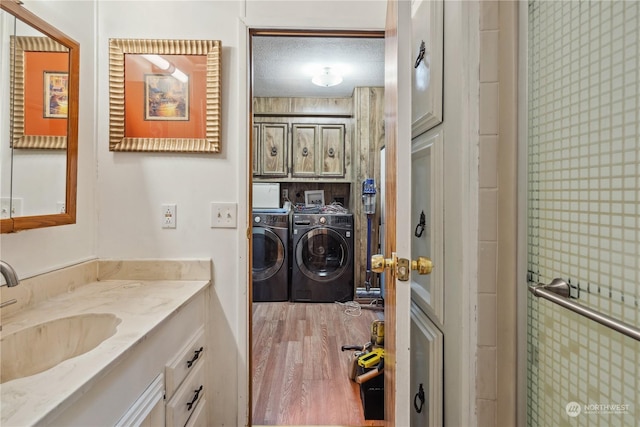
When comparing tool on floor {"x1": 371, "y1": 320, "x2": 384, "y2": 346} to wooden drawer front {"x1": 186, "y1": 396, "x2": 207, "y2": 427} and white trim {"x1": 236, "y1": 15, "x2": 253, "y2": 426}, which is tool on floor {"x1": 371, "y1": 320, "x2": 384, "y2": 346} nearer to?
white trim {"x1": 236, "y1": 15, "x2": 253, "y2": 426}

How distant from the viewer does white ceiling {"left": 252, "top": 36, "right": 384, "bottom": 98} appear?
2.81m

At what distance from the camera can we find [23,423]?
54 centimetres

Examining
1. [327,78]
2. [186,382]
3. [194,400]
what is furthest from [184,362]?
→ [327,78]

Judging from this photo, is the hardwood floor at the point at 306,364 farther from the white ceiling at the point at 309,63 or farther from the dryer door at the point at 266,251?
the white ceiling at the point at 309,63

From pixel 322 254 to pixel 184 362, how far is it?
256 cm

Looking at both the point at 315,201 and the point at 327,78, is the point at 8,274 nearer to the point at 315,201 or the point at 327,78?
the point at 327,78

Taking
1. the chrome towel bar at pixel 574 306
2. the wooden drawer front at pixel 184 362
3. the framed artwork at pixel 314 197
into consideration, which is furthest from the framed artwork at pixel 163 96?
the framed artwork at pixel 314 197

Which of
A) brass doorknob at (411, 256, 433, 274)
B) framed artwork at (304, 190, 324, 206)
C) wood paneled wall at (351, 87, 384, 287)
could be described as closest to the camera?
brass doorknob at (411, 256, 433, 274)

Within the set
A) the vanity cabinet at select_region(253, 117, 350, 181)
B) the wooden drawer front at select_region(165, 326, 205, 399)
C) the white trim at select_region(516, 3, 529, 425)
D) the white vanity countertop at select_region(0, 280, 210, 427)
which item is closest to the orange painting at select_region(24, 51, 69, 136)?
the white vanity countertop at select_region(0, 280, 210, 427)

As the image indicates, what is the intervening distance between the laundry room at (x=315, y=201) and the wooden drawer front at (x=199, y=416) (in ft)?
2.37

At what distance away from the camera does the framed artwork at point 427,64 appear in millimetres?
1141

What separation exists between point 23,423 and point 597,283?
3.77 feet

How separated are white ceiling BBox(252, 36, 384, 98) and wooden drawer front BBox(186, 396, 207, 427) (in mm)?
2430

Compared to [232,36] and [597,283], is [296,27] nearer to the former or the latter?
[232,36]
